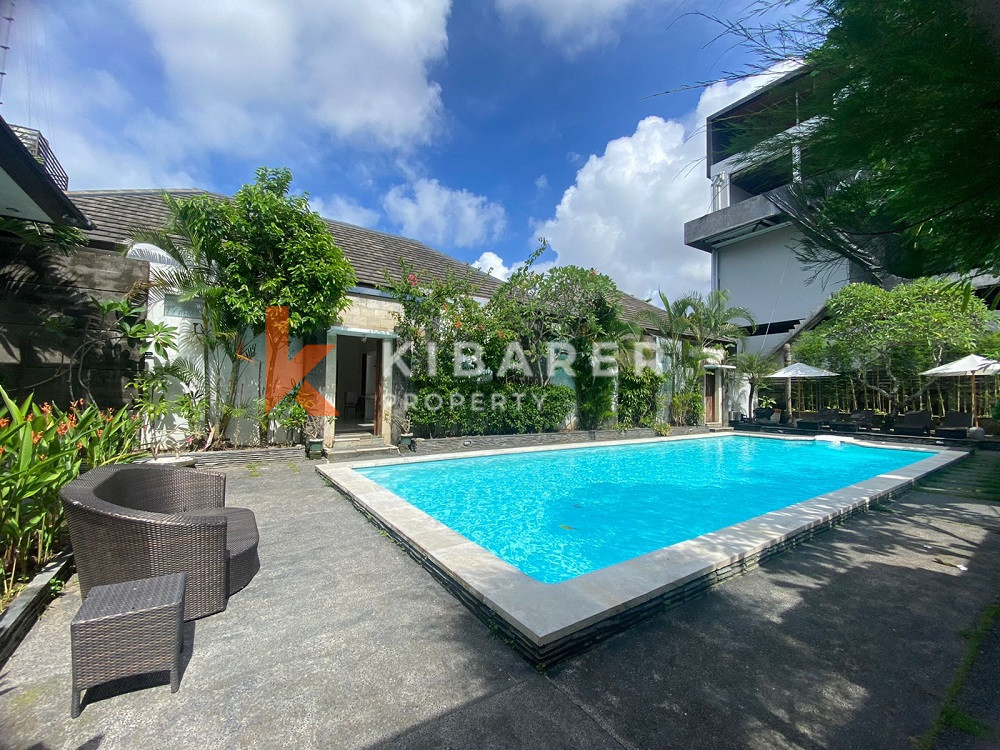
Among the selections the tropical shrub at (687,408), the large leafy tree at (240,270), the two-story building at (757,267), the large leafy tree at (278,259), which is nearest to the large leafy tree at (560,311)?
the tropical shrub at (687,408)

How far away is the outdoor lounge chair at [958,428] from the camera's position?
1480 centimetres

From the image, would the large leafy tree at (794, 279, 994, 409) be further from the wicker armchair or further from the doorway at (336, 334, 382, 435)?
the wicker armchair

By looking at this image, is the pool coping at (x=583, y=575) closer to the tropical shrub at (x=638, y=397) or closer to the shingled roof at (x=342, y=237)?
the shingled roof at (x=342, y=237)

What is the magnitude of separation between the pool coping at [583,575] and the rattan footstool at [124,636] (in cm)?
212

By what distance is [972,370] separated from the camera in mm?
14281

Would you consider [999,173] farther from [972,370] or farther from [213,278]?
[972,370]

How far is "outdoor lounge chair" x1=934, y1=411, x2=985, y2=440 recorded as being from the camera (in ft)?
48.5

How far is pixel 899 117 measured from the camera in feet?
7.38

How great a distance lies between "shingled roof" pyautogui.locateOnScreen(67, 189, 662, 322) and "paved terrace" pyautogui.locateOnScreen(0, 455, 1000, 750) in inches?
406

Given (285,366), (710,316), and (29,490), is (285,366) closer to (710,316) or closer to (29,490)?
(29,490)

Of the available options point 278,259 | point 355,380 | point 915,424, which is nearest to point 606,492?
point 278,259

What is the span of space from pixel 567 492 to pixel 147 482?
710cm

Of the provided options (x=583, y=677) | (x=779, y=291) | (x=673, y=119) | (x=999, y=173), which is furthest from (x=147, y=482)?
(x=779, y=291)

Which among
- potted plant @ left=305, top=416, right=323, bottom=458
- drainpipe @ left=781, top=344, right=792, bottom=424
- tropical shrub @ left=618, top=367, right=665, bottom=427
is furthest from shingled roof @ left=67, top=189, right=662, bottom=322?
drainpipe @ left=781, top=344, right=792, bottom=424
